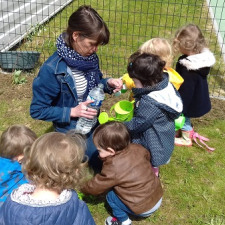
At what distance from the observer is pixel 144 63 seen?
2.87 m

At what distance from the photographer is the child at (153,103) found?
9.50 ft

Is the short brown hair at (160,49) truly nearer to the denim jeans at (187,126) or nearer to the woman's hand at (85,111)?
the woman's hand at (85,111)

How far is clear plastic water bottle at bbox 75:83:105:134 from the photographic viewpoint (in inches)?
121

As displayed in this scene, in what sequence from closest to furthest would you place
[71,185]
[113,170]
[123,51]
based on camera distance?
[71,185]
[113,170]
[123,51]

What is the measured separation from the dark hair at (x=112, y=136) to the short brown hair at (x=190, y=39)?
56.3 inches

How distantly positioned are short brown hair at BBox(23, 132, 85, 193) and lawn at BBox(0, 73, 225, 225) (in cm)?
138

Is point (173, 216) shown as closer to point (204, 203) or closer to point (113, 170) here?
point (204, 203)

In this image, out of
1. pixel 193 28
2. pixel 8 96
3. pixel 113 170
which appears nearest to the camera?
pixel 113 170

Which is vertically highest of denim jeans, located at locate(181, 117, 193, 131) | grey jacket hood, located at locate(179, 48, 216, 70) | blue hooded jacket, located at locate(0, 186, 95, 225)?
grey jacket hood, located at locate(179, 48, 216, 70)

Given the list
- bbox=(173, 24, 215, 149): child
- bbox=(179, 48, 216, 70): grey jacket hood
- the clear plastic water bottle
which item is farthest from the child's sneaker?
bbox=(179, 48, 216, 70): grey jacket hood

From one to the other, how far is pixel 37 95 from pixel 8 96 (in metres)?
2.15

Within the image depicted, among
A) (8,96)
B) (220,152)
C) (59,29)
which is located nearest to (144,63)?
(220,152)

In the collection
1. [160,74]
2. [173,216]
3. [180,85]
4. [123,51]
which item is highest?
[160,74]

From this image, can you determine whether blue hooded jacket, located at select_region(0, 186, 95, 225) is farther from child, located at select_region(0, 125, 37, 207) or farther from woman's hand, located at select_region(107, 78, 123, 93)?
woman's hand, located at select_region(107, 78, 123, 93)
